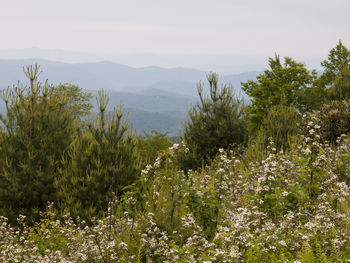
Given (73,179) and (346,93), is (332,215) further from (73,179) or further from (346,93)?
(346,93)

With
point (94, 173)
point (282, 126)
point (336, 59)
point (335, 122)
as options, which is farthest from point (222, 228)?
point (336, 59)

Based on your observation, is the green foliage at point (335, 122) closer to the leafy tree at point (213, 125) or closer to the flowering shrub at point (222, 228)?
the leafy tree at point (213, 125)

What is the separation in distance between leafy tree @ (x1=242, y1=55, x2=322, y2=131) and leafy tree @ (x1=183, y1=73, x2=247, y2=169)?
57.3 ft

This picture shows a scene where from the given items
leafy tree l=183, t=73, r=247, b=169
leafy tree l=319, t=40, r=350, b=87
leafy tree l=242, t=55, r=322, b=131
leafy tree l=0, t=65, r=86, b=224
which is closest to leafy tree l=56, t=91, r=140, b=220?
leafy tree l=0, t=65, r=86, b=224

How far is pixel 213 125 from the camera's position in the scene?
1470 centimetres

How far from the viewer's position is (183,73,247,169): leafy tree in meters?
14.6

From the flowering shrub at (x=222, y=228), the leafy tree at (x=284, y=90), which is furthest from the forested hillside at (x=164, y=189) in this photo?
the leafy tree at (x=284, y=90)

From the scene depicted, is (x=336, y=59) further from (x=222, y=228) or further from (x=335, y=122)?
(x=222, y=228)

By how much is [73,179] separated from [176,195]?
12.3ft

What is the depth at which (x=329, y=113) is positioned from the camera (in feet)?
51.3

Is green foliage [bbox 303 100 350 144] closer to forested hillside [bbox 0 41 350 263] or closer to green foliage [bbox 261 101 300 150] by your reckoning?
forested hillside [bbox 0 41 350 263]

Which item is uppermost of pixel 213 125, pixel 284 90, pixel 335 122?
pixel 284 90

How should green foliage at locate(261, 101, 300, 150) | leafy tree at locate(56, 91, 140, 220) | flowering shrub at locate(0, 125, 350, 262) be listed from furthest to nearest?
1. green foliage at locate(261, 101, 300, 150)
2. leafy tree at locate(56, 91, 140, 220)
3. flowering shrub at locate(0, 125, 350, 262)

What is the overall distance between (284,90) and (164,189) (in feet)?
94.7
